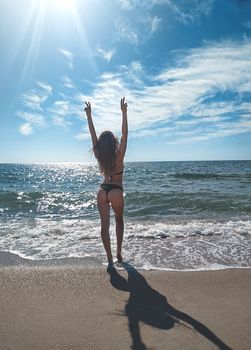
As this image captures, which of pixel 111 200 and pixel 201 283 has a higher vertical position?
pixel 111 200

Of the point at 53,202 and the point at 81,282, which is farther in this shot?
the point at 53,202

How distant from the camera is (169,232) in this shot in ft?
22.7

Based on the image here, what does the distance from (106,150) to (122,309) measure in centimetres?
207

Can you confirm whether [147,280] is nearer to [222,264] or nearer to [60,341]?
[222,264]

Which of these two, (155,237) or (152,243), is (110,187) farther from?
(155,237)

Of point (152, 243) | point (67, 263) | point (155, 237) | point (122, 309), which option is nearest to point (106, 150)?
point (67, 263)

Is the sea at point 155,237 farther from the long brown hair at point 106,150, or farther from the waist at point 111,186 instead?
the long brown hair at point 106,150

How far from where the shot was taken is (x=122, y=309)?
3.16 metres

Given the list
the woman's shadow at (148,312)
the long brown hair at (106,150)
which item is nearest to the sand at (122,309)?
the woman's shadow at (148,312)

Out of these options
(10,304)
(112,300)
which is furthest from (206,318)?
(10,304)

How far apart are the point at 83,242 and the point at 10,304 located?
Result: 9.71 feet

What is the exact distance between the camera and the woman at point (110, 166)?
14.7 ft

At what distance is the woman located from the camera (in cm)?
448

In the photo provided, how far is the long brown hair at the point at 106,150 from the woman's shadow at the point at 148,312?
1.48 metres
